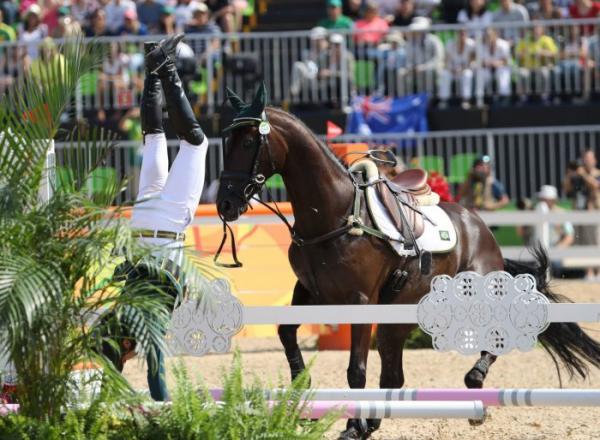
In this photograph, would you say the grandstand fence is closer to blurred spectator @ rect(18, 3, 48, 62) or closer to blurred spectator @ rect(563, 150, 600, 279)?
blurred spectator @ rect(563, 150, 600, 279)

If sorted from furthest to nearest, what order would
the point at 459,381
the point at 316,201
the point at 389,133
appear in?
the point at 389,133 → the point at 459,381 → the point at 316,201

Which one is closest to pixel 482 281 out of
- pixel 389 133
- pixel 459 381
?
pixel 459 381

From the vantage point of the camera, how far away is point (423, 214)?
8039 millimetres

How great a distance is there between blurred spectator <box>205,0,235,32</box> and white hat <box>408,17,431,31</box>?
8.93 feet

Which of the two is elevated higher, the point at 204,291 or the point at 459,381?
the point at 204,291

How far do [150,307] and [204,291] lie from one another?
0.75 feet

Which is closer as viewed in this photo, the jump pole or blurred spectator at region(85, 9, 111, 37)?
the jump pole

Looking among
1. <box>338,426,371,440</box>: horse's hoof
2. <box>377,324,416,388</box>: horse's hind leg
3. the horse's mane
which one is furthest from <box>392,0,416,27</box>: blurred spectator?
<box>338,426,371,440</box>: horse's hoof

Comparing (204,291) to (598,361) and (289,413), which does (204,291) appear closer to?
(289,413)

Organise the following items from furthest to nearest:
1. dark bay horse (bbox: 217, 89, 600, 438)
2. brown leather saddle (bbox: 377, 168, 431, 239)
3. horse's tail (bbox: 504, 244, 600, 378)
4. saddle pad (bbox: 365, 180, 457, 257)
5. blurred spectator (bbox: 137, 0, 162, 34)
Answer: blurred spectator (bbox: 137, 0, 162, 34) → horse's tail (bbox: 504, 244, 600, 378) → brown leather saddle (bbox: 377, 168, 431, 239) → saddle pad (bbox: 365, 180, 457, 257) → dark bay horse (bbox: 217, 89, 600, 438)

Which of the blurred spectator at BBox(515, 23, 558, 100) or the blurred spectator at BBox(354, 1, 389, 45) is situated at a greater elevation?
the blurred spectator at BBox(354, 1, 389, 45)

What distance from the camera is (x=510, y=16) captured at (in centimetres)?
1759

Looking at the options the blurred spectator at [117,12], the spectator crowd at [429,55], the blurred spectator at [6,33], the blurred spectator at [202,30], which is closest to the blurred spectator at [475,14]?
the spectator crowd at [429,55]

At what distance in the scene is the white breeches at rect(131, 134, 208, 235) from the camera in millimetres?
6133
